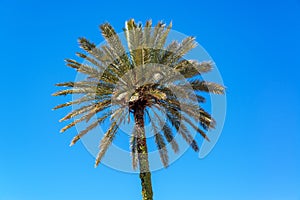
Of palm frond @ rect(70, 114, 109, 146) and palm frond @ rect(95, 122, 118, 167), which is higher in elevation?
palm frond @ rect(70, 114, 109, 146)

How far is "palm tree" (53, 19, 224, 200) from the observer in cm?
1727

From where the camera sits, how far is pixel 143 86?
680 inches

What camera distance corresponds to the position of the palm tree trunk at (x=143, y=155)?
16891 millimetres

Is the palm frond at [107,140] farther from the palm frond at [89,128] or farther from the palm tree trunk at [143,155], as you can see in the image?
the palm tree trunk at [143,155]

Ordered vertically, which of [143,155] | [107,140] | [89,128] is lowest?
[143,155]

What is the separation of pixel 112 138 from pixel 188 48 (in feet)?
17.3

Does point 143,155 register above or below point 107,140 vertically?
below

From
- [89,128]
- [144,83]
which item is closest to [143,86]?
[144,83]

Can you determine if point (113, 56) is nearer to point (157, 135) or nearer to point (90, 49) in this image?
point (90, 49)

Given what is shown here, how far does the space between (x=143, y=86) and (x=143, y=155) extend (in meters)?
3.00

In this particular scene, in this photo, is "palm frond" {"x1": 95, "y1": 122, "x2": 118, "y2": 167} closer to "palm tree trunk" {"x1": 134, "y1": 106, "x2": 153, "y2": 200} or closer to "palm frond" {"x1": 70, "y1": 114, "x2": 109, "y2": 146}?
"palm frond" {"x1": 70, "y1": 114, "x2": 109, "y2": 146}

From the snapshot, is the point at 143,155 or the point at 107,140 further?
the point at 107,140

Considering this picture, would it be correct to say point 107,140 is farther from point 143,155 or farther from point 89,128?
point 143,155

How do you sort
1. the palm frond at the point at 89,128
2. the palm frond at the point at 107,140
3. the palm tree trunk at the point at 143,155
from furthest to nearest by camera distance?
the palm frond at the point at 89,128 → the palm frond at the point at 107,140 → the palm tree trunk at the point at 143,155
